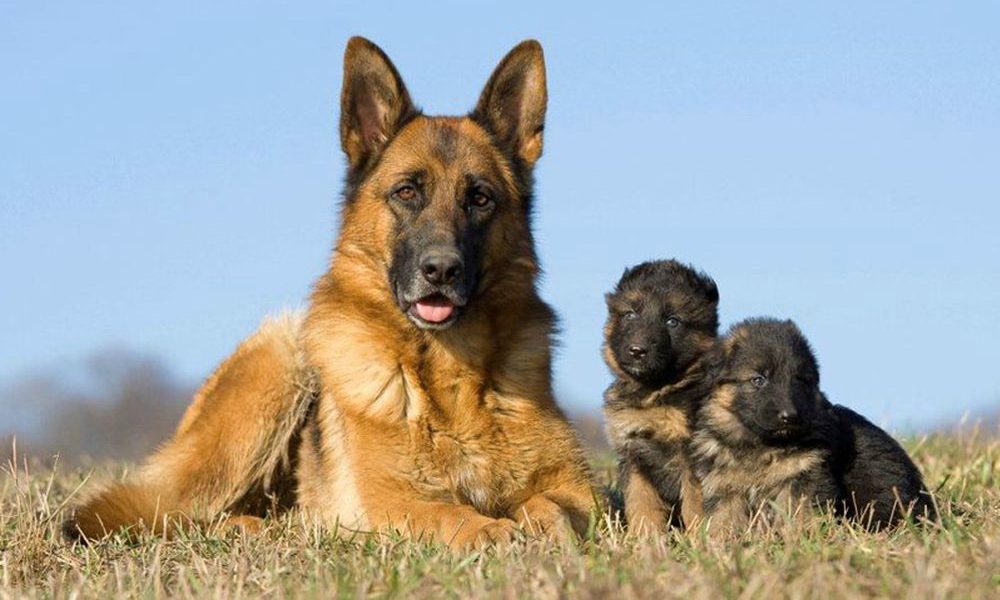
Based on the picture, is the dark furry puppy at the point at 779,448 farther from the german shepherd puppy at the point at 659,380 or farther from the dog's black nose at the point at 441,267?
the dog's black nose at the point at 441,267

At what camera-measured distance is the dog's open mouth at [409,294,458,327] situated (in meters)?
6.84

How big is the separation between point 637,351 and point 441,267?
→ 1.18 metres

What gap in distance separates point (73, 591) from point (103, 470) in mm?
6935

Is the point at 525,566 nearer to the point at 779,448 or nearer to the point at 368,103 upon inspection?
the point at 779,448

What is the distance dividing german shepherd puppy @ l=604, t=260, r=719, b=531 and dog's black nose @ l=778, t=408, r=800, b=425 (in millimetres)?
573

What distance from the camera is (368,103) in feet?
24.8

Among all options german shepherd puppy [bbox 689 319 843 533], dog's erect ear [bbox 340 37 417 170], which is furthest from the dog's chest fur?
dog's erect ear [bbox 340 37 417 170]

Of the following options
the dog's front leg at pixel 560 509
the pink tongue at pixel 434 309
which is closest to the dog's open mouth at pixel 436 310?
the pink tongue at pixel 434 309

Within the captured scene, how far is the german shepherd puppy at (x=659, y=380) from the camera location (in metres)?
7.04

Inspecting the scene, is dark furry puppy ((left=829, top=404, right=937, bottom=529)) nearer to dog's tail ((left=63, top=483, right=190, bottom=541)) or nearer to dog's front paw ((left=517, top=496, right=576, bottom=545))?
dog's front paw ((left=517, top=496, right=576, bottom=545))

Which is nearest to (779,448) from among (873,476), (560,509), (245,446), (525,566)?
(873,476)

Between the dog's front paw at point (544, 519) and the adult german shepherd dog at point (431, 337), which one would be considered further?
the adult german shepherd dog at point (431, 337)

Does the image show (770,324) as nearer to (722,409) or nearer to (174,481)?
(722,409)

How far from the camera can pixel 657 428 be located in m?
7.10
